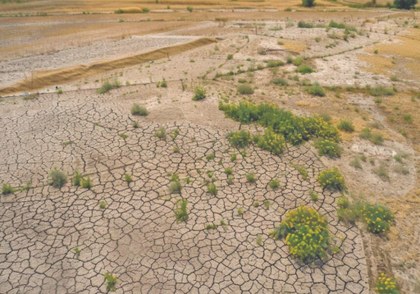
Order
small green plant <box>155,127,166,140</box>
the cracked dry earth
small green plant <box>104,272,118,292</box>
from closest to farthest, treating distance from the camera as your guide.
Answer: small green plant <box>104,272,118,292</box> < the cracked dry earth < small green plant <box>155,127,166,140</box>

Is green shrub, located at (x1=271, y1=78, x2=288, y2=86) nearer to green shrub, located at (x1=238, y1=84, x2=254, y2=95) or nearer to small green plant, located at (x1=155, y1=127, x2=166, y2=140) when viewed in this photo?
green shrub, located at (x1=238, y1=84, x2=254, y2=95)

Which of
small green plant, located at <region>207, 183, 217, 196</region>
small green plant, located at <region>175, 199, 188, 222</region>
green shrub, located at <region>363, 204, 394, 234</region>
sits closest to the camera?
green shrub, located at <region>363, 204, 394, 234</region>

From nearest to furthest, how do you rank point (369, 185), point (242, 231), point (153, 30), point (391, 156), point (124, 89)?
point (242, 231), point (369, 185), point (391, 156), point (124, 89), point (153, 30)

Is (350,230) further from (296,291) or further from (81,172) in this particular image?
(81,172)

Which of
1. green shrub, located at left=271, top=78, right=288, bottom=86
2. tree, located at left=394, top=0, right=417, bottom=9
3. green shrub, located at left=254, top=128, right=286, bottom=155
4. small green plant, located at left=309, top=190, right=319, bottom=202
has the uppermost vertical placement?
green shrub, located at left=254, top=128, right=286, bottom=155

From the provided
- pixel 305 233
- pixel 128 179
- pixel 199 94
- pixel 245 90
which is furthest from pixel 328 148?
pixel 128 179

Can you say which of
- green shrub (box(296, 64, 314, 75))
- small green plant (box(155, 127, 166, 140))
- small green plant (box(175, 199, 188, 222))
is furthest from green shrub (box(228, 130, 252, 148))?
green shrub (box(296, 64, 314, 75))

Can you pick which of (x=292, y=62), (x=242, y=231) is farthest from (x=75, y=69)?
(x=242, y=231)
